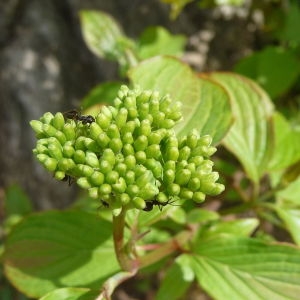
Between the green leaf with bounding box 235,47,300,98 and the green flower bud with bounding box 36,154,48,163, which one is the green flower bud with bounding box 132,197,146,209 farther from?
the green leaf with bounding box 235,47,300,98

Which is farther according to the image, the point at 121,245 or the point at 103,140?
the point at 121,245

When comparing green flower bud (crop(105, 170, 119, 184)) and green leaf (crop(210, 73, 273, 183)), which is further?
green leaf (crop(210, 73, 273, 183))

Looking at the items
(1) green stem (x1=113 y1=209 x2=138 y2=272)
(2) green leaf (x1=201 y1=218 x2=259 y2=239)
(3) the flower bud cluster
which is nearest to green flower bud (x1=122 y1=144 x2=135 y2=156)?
(3) the flower bud cluster

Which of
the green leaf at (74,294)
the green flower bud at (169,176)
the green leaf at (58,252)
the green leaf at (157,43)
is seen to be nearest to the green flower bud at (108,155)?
the green flower bud at (169,176)

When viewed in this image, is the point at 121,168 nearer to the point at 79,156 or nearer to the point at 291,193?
the point at 79,156

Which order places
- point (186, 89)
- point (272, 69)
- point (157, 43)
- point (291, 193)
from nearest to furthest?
point (186, 89) → point (291, 193) → point (157, 43) → point (272, 69)

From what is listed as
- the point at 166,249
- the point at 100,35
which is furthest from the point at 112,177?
the point at 100,35

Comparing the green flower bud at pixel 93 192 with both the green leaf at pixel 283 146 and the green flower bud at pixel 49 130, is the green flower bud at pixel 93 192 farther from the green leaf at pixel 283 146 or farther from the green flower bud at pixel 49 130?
the green leaf at pixel 283 146
